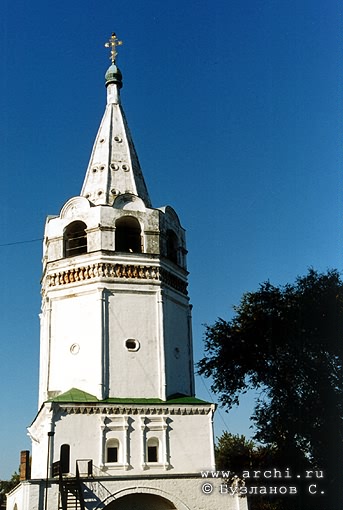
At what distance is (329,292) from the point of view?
2250 centimetres

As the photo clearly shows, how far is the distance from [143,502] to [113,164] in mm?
14159

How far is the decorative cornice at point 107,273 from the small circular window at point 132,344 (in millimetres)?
2496

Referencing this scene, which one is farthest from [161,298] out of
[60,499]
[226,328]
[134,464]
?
[60,499]

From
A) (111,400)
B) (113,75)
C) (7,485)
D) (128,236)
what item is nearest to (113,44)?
(113,75)

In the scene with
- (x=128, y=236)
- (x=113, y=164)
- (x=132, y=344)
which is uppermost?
(x=113, y=164)

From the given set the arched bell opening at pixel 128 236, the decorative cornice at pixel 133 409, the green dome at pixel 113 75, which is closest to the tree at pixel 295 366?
the decorative cornice at pixel 133 409

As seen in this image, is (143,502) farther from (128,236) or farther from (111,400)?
(128,236)

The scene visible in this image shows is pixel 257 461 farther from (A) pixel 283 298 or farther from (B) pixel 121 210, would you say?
(B) pixel 121 210

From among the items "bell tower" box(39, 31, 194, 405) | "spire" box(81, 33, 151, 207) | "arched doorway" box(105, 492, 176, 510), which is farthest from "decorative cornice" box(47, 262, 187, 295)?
"arched doorway" box(105, 492, 176, 510)

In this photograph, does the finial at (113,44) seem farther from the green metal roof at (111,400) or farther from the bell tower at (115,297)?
the green metal roof at (111,400)

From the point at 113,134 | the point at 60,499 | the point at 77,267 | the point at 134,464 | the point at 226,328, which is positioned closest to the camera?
the point at 60,499

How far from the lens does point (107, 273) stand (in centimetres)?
2508

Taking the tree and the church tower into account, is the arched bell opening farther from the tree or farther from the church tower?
the tree

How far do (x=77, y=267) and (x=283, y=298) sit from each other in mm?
8227
